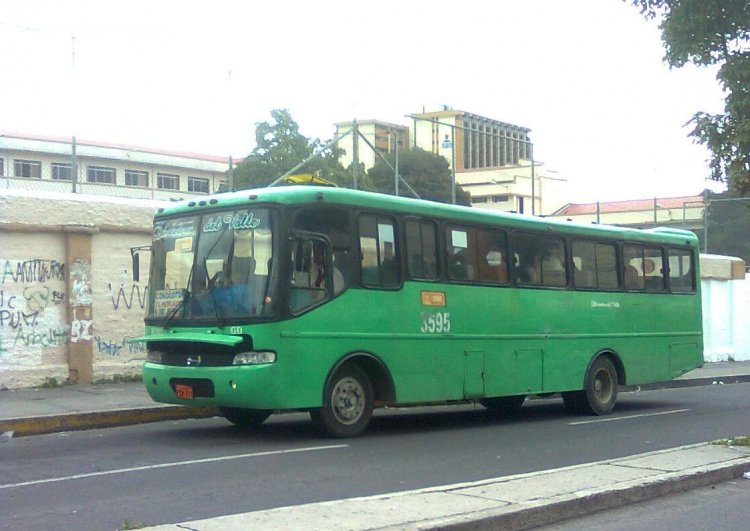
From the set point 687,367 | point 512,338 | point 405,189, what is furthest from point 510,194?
point 512,338

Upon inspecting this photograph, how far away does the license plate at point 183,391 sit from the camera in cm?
1135

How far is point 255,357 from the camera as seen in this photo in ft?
36.3

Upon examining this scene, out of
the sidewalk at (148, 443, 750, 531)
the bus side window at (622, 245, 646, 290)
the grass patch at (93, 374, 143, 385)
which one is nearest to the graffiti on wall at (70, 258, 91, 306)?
the grass patch at (93, 374, 143, 385)

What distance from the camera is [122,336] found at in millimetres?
16719

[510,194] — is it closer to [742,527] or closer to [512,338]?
[512,338]

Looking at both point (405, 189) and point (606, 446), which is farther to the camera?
point (405, 189)

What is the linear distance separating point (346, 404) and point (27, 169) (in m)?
8.34

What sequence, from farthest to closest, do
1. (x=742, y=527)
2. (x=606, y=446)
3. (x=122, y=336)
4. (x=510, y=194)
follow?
1. (x=510, y=194)
2. (x=122, y=336)
3. (x=606, y=446)
4. (x=742, y=527)

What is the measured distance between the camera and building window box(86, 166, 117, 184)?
59.8ft

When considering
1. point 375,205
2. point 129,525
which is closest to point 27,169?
point 375,205

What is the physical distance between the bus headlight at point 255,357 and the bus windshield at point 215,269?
1.39 ft

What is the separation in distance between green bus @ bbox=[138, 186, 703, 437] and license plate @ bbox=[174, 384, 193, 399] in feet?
0.06

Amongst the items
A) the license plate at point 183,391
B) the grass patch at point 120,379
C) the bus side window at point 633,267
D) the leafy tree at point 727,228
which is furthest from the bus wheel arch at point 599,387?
the leafy tree at point 727,228

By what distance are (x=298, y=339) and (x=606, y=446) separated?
158 inches
